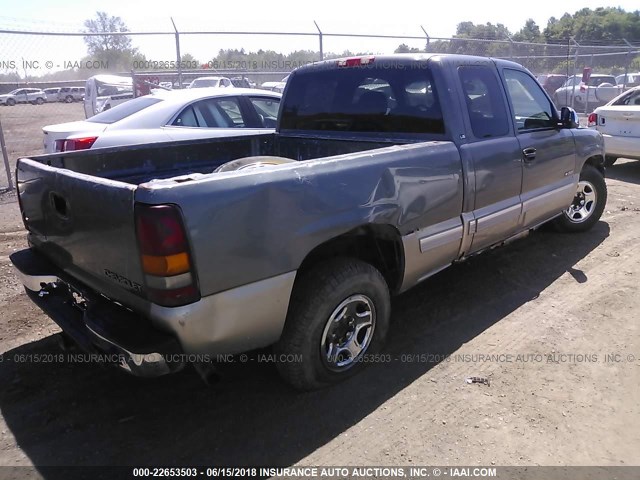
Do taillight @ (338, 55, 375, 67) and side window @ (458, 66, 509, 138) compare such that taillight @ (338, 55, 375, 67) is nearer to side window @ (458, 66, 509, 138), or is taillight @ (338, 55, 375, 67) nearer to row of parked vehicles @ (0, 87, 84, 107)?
side window @ (458, 66, 509, 138)

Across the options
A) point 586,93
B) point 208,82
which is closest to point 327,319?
point 208,82

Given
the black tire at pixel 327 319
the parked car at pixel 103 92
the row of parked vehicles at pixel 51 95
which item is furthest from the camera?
the row of parked vehicles at pixel 51 95

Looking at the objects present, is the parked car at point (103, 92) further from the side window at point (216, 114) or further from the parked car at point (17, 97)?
the side window at point (216, 114)

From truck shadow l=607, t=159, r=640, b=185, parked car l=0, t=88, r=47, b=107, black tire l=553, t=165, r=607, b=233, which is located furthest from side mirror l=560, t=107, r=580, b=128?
parked car l=0, t=88, r=47, b=107

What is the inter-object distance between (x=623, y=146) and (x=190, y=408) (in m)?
8.50

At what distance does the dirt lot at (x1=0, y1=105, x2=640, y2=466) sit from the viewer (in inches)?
103

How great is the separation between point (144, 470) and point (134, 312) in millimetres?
760

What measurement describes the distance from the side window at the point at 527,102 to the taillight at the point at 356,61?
4.01 ft

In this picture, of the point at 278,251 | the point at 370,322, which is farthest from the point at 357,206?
the point at 370,322

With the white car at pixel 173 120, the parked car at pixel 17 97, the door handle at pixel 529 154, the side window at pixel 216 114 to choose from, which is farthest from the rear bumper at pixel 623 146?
the parked car at pixel 17 97

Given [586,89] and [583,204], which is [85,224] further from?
[586,89]

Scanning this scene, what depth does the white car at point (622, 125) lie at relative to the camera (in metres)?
8.49

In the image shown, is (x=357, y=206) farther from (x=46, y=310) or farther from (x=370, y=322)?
(x=46, y=310)

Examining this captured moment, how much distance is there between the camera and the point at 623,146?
28.3ft
